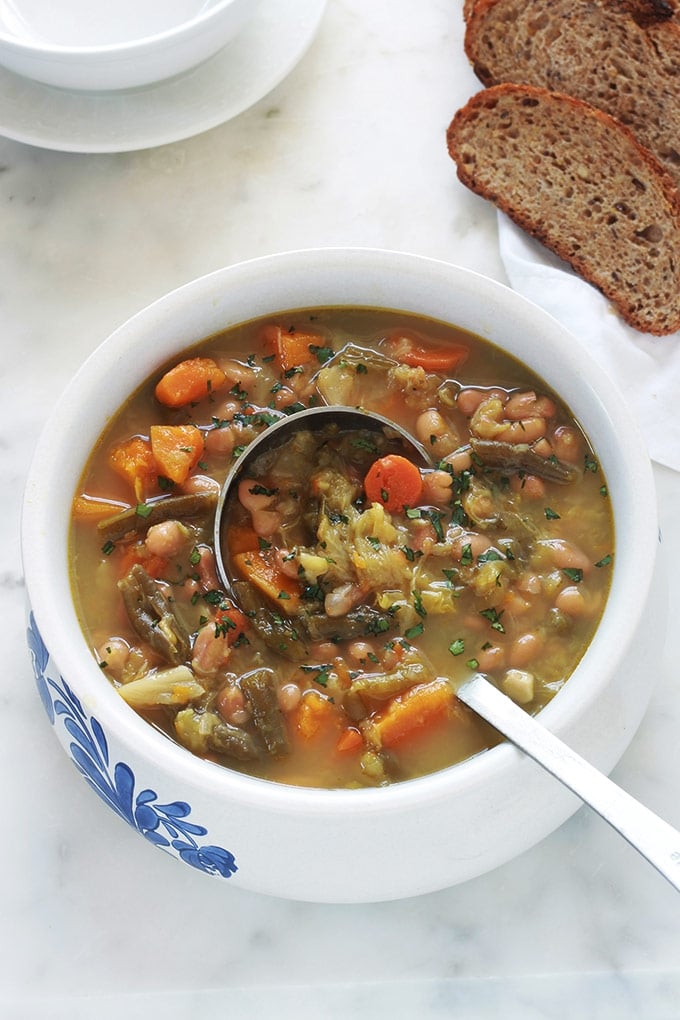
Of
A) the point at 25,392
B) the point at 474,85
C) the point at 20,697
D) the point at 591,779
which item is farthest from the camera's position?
the point at 474,85

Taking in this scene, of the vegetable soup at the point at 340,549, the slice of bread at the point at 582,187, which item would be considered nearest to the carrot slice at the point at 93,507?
the vegetable soup at the point at 340,549

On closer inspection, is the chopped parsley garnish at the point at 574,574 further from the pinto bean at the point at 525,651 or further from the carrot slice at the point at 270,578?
the carrot slice at the point at 270,578

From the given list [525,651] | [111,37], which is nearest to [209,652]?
[525,651]

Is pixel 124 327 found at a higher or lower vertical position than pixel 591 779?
higher

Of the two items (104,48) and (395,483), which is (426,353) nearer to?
(395,483)

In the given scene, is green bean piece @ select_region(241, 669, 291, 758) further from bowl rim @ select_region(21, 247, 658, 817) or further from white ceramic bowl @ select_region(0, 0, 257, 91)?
white ceramic bowl @ select_region(0, 0, 257, 91)

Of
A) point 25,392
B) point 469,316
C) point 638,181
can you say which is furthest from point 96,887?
point 638,181

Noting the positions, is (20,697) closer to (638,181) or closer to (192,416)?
(192,416)
